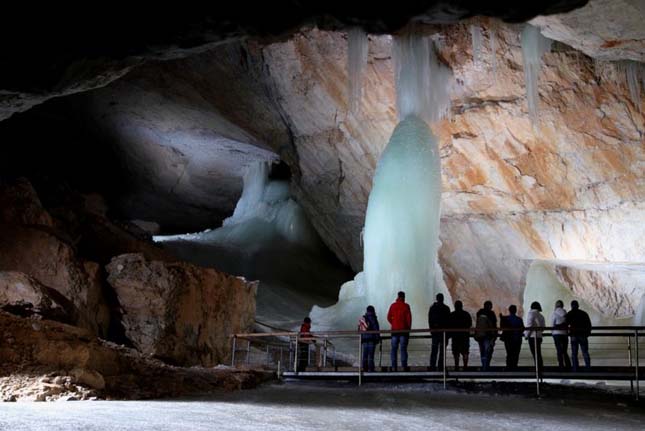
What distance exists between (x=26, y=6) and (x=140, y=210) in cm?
2500

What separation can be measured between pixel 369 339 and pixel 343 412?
362 centimetres

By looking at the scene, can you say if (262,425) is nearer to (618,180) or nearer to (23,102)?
(23,102)

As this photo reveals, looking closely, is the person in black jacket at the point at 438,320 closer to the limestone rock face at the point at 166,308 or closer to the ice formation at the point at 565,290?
the limestone rock face at the point at 166,308

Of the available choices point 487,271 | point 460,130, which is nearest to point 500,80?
point 460,130

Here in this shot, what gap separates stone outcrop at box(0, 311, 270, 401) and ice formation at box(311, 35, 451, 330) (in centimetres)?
687

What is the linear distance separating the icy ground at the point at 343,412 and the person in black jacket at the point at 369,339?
47.5 inches

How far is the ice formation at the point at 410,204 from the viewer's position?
1481cm

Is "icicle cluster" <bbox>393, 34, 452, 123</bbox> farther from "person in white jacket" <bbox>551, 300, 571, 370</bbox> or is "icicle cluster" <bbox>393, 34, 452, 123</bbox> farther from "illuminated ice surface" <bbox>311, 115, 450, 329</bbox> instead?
"person in white jacket" <bbox>551, 300, 571, 370</bbox>

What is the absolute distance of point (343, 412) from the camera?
6.64 m

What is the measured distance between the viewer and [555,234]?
17.7 meters

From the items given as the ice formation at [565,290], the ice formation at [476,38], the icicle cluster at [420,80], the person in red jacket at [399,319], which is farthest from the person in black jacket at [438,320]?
the ice formation at [565,290]

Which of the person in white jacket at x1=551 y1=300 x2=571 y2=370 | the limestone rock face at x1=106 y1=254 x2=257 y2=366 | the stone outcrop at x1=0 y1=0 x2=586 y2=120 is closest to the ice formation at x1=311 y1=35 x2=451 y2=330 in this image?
the limestone rock face at x1=106 y1=254 x2=257 y2=366

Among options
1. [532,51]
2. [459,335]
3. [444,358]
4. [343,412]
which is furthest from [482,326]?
[532,51]

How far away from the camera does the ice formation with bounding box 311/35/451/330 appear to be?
1481cm
